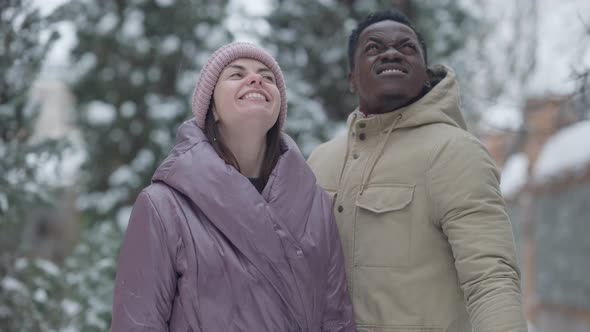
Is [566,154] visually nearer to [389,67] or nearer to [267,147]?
[389,67]

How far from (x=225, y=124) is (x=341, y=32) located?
4211mm

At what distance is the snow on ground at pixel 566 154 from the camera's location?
31.6ft

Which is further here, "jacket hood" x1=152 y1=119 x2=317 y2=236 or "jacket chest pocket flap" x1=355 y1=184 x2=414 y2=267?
"jacket chest pocket flap" x1=355 y1=184 x2=414 y2=267

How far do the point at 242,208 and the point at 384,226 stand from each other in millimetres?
605

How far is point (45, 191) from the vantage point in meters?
4.86

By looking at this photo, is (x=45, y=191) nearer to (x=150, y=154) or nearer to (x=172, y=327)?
(x=150, y=154)

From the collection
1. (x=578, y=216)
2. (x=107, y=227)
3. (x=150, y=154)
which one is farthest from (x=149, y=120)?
(x=578, y=216)

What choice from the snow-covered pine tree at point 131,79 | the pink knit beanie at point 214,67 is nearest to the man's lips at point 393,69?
the pink knit beanie at point 214,67

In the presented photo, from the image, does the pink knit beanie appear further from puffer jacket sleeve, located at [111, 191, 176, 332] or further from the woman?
puffer jacket sleeve, located at [111, 191, 176, 332]

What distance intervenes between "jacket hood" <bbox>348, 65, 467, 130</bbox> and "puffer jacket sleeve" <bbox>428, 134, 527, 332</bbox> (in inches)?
7.0

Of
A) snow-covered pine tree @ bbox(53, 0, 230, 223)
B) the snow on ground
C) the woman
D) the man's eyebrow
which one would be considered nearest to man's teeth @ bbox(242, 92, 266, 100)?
the woman

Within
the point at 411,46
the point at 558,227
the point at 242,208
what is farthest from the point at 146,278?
the point at 558,227

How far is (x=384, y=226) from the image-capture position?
8.28 feet

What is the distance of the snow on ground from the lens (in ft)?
31.6
